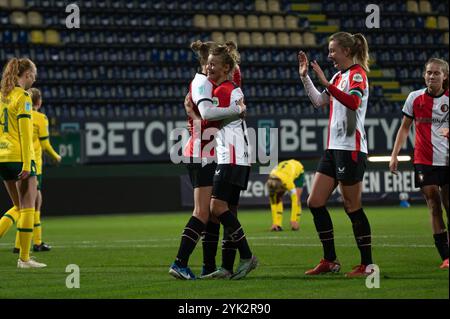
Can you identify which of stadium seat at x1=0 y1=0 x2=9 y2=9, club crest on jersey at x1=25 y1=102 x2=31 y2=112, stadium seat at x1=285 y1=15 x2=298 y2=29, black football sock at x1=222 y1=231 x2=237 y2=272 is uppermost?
stadium seat at x1=0 y1=0 x2=9 y2=9

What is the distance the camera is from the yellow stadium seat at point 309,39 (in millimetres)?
31766

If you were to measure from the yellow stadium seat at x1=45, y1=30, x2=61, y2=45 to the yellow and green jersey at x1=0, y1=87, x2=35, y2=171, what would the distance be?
18811 millimetres

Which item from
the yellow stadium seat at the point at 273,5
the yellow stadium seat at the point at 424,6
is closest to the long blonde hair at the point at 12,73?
the yellow stadium seat at the point at 273,5

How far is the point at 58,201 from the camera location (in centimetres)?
2431

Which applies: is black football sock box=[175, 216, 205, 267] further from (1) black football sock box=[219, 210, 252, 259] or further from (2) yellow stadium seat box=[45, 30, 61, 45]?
(2) yellow stadium seat box=[45, 30, 61, 45]

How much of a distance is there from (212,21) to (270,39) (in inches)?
81.2

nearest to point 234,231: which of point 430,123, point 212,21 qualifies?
point 430,123

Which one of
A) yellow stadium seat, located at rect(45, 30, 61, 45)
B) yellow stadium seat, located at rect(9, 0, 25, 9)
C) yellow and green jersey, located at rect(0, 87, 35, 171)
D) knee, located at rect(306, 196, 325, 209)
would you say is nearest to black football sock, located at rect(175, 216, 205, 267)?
knee, located at rect(306, 196, 325, 209)

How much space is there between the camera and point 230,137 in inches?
332

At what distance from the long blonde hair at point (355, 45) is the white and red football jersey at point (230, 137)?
1064mm

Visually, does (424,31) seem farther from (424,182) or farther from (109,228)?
(424,182)

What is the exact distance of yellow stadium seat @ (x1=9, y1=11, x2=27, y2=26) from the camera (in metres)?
28.3

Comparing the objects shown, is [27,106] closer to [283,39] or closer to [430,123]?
[430,123]
